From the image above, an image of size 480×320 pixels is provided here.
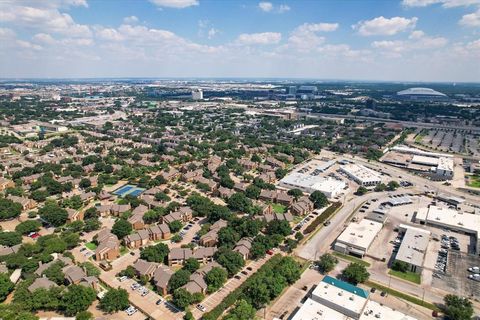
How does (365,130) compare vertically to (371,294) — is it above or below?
above

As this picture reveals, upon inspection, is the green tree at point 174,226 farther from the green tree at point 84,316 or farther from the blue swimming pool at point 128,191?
the green tree at point 84,316

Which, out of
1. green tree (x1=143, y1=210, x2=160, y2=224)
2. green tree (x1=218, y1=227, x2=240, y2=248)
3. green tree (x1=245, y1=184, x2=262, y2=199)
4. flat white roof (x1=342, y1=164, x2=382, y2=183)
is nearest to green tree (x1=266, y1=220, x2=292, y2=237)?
green tree (x1=218, y1=227, x2=240, y2=248)

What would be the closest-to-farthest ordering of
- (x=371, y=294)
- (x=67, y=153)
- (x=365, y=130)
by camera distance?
(x=371, y=294), (x=67, y=153), (x=365, y=130)

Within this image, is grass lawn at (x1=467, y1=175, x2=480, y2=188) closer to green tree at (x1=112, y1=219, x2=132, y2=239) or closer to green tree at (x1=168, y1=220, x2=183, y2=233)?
green tree at (x1=168, y1=220, x2=183, y2=233)

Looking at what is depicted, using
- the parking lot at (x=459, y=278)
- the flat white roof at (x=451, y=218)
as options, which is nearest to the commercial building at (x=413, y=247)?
the parking lot at (x=459, y=278)

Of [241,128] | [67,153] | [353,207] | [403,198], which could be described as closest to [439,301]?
[353,207]

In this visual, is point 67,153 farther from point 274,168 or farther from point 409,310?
point 409,310
